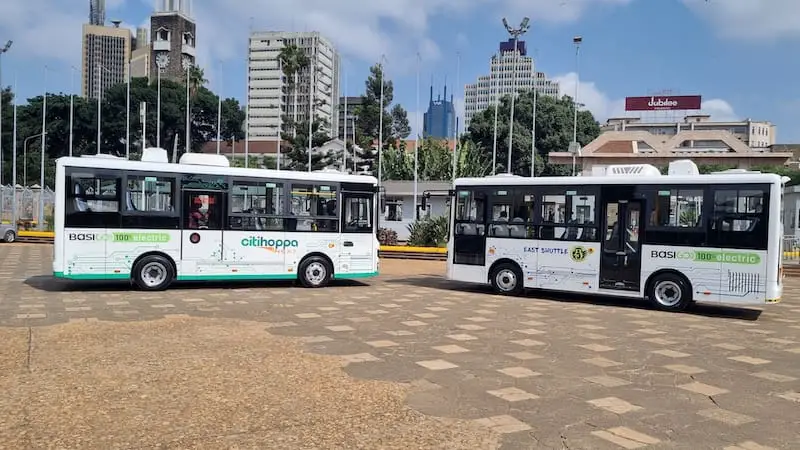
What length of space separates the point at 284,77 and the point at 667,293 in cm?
4425

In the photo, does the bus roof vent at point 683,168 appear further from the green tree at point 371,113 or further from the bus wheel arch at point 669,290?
the green tree at point 371,113

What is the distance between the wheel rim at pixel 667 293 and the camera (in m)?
12.8

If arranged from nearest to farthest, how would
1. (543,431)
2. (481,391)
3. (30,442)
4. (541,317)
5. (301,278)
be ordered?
Result: (30,442), (543,431), (481,391), (541,317), (301,278)

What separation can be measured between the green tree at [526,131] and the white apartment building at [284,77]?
13.6 m

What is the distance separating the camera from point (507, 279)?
1494 centimetres

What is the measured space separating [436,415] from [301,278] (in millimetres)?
9879

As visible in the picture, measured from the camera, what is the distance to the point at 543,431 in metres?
5.24

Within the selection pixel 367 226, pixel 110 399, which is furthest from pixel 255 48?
pixel 110 399

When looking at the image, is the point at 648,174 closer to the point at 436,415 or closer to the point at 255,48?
the point at 436,415

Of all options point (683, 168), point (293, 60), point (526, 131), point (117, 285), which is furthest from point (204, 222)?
point (526, 131)

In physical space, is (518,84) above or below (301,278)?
above

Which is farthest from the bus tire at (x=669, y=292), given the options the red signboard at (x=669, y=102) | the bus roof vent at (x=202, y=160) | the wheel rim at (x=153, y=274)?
the red signboard at (x=669, y=102)

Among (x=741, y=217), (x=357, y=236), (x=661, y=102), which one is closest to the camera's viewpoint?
(x=741, y=217)

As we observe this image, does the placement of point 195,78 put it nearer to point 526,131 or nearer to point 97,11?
point 526,131
